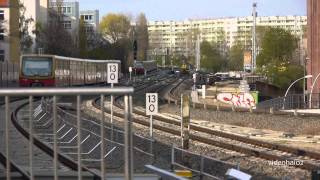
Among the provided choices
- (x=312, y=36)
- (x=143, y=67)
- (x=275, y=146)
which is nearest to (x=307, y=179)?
(x=275, y=146)

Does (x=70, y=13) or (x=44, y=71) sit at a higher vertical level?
(x=70, y=13)

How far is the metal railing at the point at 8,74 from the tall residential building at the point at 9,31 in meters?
24.5

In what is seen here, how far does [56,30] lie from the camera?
112375 mm

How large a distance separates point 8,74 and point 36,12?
75.9 m

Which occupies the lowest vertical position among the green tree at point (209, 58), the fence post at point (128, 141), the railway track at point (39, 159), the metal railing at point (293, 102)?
the metal railing at point (293, 102)

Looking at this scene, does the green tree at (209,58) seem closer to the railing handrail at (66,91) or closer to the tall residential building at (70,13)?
the tall residential building at (70,13)

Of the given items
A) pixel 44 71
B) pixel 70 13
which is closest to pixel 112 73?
pixel 44 71

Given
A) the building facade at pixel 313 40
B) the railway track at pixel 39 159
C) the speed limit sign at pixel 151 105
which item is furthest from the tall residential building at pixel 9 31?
the railway track at pixel 39 159

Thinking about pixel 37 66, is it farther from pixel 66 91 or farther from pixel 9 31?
pixel 9 31

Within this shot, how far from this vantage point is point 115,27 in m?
160

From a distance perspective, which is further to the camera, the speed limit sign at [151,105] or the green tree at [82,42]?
the green tree at [82,42]

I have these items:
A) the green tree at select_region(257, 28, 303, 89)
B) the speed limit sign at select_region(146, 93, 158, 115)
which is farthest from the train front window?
the green tree at select_region(257, 28, 303, 89)

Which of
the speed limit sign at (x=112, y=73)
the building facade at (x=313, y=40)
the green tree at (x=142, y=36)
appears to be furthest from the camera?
the green tree at (x=142, y=36)

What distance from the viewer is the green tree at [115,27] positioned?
160 metres
